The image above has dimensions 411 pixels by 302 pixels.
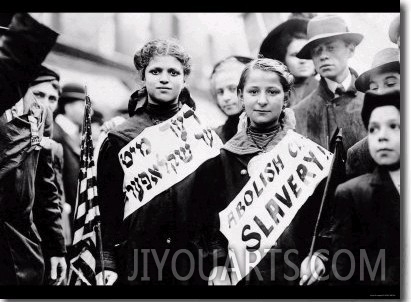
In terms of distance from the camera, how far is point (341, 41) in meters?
2.30

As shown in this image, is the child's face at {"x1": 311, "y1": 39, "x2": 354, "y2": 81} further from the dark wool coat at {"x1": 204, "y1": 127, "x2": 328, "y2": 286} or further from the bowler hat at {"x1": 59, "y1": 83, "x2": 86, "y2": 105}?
the bowler hat at {"x1": 59, "y1": 83, "x2": 86, "y2": 105}

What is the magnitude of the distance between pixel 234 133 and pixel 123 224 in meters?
0.64

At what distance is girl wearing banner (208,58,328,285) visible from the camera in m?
2.20

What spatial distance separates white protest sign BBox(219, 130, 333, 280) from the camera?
2.21m

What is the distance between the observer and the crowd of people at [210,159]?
7.22ft

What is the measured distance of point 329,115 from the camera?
7.48 ft

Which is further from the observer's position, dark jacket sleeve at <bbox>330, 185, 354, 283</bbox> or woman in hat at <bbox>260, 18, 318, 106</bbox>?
woman in hat at <bbox>260, 18, 318, 106</bbox>

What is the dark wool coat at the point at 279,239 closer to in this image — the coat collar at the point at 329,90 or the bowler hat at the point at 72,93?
the coat collar at the point at 329,90

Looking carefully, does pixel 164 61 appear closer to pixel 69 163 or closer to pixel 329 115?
pixel 69 163

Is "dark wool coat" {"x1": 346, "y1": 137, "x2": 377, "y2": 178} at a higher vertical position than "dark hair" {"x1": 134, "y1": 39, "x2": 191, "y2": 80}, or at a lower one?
lower

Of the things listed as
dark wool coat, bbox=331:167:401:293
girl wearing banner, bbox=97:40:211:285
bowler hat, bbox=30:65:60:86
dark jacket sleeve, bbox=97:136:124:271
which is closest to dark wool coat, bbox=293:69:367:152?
dark wool coat, bbox=331:167:401:293

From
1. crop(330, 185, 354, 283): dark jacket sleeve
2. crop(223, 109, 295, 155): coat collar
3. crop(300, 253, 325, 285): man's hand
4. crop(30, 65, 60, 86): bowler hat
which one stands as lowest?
crop(300, 253, 325, 285): man's hand

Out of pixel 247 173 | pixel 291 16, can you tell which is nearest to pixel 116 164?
pixel 247 173

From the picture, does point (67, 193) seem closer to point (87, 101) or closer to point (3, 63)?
point (87, 101)
